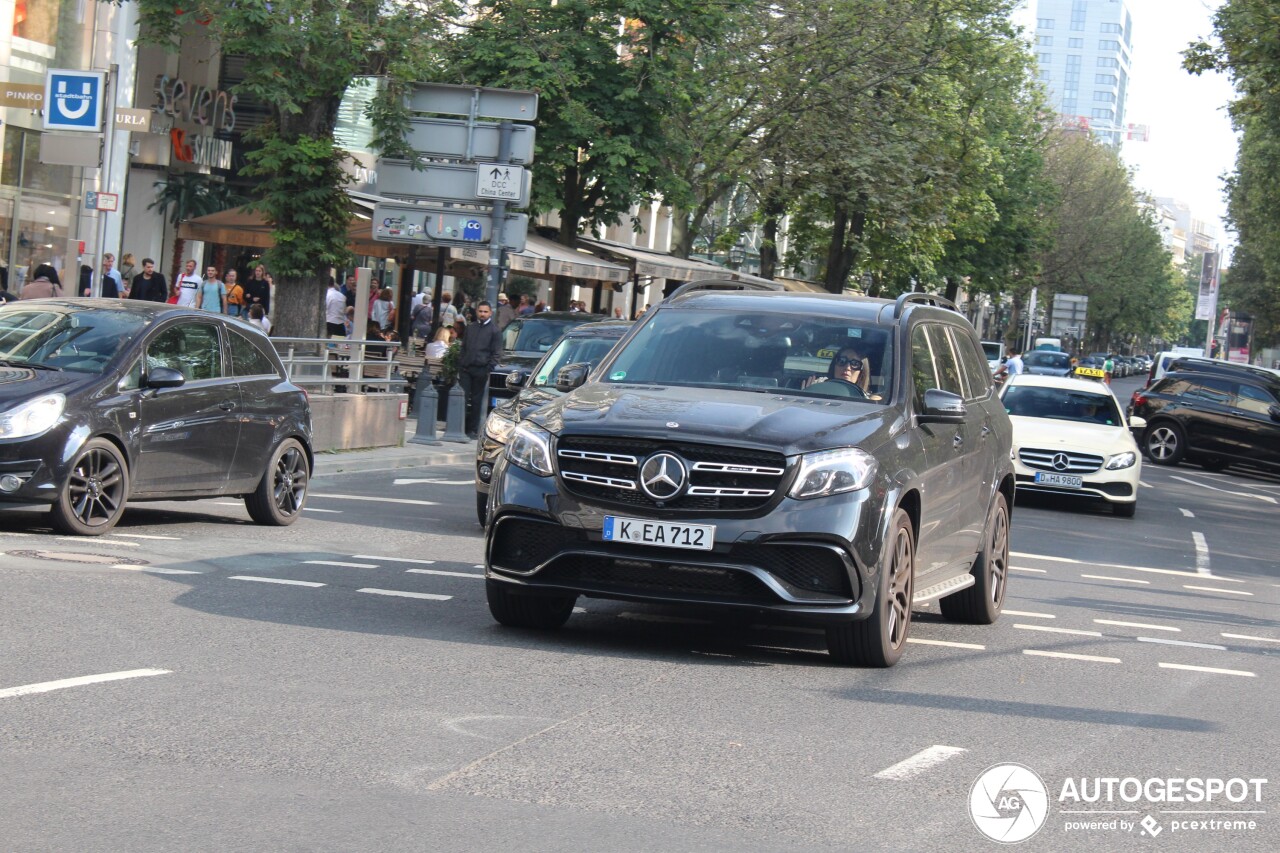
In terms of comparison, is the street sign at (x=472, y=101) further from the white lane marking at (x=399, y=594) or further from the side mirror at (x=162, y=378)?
the white lane marking at (x=399, y=594)

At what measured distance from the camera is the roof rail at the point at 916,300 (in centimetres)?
980

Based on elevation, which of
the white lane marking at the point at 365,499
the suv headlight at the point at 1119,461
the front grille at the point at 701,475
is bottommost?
the white lane marking at the point at 365,499

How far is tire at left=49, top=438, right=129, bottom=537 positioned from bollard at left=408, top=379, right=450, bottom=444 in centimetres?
1151

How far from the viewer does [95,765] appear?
5648 mm

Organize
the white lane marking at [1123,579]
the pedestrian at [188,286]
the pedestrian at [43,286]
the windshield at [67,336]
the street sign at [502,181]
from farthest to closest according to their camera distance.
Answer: the pedestrian at [188,286], the pedestrian at [43,286], the street sign at [502,181], the white lane marking at [1123,579], the windshield at [67,336]

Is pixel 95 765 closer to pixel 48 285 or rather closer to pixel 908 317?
pixel 908 317

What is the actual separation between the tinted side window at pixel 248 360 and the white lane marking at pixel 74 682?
6.54 m

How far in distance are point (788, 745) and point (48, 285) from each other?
20.6 metres

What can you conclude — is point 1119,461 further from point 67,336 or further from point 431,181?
point 67,336

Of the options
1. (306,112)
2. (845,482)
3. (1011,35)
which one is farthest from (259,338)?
(1011,35)

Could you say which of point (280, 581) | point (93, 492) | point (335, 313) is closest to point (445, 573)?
point (280, 581)

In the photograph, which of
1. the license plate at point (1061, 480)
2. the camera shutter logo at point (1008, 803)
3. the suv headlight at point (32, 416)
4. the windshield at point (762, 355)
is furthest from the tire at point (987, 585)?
the license plate at point (1061, 480)

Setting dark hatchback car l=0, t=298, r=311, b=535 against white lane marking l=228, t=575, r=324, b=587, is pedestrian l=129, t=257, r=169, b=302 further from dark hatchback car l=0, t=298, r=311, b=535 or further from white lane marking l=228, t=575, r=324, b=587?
white lane marking l=228, t=575, r=324, b=587

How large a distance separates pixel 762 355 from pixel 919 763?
329 centimetres
